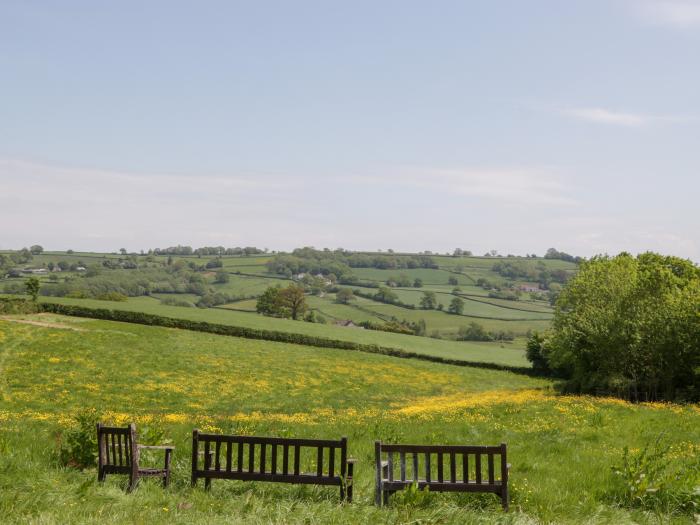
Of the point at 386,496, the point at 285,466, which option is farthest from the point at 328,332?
the point at 386,496

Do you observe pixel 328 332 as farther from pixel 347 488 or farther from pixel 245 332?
pixel 347 488

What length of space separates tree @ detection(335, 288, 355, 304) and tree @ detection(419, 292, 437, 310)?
801 inches

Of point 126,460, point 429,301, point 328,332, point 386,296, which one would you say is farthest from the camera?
point 386,296

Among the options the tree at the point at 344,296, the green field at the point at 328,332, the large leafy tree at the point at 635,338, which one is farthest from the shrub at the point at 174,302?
the large leafy tree at the point at 635,338

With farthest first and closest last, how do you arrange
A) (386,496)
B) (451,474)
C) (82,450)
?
(82,450)
(386,496)
(451,474)

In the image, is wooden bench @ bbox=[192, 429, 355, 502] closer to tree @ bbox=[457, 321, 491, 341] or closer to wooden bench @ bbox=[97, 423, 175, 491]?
wooden bench @ bbox=[97, 423, 175, 491]

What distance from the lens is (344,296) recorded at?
6531 inches

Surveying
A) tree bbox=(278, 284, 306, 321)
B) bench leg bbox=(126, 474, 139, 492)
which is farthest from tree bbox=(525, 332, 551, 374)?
bench leg bbox=(126, 474, 139, 492)

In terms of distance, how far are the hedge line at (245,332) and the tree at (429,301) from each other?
90.6 meters

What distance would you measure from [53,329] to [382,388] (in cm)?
3056

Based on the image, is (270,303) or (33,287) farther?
(270,303)

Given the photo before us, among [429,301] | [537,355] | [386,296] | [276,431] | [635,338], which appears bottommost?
[537,355]

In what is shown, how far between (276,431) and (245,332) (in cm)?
5040

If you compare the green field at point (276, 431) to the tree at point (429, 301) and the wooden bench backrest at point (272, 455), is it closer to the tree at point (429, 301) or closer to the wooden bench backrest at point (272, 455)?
the wooden bench backrest at point (272, 455)
